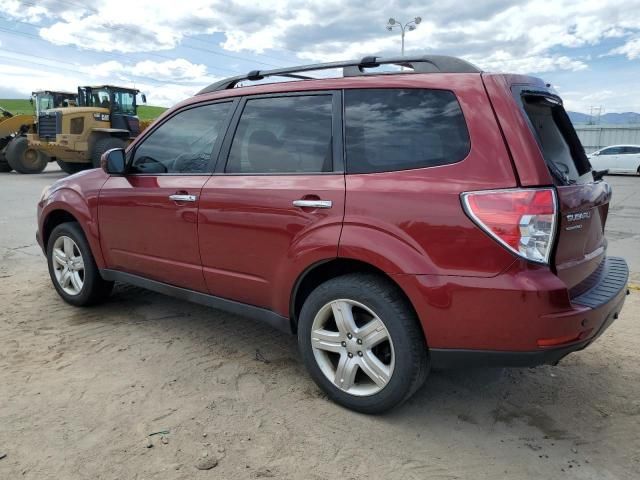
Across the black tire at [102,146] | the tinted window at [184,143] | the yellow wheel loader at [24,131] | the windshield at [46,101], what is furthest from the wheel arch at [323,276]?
the windshield at [46,101]

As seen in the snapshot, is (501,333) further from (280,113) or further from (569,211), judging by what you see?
(280,113)

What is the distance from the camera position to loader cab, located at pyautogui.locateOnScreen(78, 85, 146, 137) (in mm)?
17359

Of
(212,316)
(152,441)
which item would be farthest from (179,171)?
(152,441)

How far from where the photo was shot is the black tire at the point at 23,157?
58.3 feet

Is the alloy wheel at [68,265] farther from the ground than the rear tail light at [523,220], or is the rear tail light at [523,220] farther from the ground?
the rear tail light at [523,220]

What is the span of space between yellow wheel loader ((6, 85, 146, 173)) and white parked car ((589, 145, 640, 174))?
59.9ft

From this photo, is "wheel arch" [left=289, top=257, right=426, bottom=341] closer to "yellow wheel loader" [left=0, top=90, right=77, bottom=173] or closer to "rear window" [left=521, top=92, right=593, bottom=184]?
"rear window" [left=521, top=92, right=593, bottom=184]

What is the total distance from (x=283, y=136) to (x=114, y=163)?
142 centimetres

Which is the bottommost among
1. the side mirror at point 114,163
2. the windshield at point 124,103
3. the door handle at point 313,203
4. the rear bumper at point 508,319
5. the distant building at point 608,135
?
the rear bumper at point 508,319

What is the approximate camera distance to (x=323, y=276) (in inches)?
119

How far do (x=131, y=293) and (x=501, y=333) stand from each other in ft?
12.0

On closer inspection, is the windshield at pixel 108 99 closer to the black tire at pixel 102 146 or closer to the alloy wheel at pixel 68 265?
the black tire at pixel 102 146

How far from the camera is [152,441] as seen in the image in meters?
2.57

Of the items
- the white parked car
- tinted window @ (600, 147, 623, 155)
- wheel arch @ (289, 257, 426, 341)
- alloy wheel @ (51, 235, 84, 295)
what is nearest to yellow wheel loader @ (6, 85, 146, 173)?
alloy wheel @ (51, 235, 84, 295)
